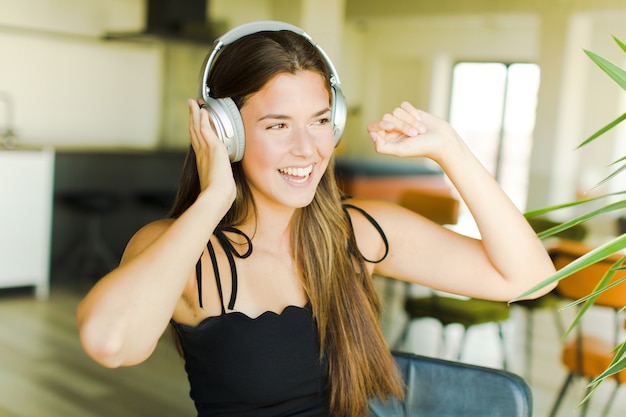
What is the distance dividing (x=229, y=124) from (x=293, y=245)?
347 mm

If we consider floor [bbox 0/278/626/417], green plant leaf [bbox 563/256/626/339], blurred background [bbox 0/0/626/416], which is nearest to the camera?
green plant leaf [bbox 563/256/626/339]

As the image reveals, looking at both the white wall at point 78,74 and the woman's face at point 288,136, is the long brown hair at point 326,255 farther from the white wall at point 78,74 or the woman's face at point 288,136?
the white wall at point 78,74

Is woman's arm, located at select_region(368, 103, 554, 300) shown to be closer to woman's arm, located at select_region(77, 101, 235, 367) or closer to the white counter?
woman's arm, located at select_region(77, 101, 235, 367)

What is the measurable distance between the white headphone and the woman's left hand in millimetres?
87

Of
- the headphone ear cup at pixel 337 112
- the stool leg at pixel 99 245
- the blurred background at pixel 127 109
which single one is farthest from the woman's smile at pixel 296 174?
the stool leg at pixel 99 245

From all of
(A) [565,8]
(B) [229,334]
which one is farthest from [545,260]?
(A) [565,8]

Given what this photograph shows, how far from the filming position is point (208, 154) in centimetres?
140

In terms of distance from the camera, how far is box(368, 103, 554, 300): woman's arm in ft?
5.04

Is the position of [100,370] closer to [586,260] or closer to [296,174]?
[296,174]

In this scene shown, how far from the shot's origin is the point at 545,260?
63.4 inches

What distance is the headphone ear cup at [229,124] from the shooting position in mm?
1403

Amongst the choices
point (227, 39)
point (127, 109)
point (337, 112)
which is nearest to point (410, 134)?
point (337, 112)

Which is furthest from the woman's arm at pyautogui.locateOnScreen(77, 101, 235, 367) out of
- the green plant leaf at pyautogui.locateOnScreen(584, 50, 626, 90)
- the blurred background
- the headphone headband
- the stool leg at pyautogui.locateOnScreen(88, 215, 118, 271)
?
the stool leg at pyautogui.locateOnScreen(88, 215, 118, 271)

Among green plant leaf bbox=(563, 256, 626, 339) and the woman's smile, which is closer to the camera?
green plant leaf bbox=(563, 256, 626, 339)
